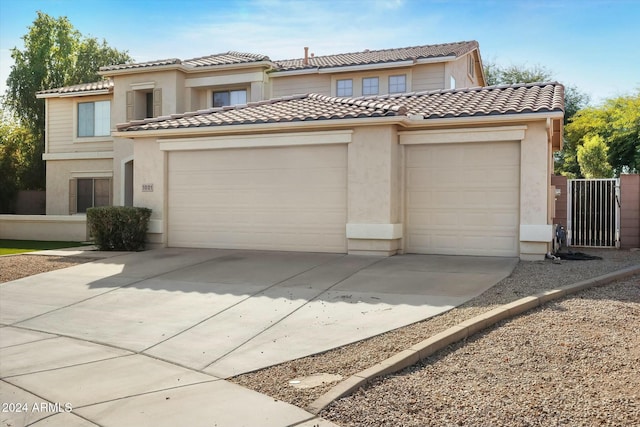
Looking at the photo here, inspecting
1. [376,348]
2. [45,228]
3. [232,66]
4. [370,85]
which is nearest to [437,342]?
[376,348]

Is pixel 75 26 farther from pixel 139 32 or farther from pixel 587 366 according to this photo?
pixel 587 366

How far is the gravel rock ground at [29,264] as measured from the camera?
12.5 m

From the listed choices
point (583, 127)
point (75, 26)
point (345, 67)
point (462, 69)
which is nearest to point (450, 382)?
point (345, 67)

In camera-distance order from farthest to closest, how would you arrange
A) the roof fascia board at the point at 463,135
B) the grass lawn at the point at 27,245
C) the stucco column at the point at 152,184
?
the grass lawn at the point at 27,245
the stucco column at the point at 152,184
the roof fascia board at the point at 463,135

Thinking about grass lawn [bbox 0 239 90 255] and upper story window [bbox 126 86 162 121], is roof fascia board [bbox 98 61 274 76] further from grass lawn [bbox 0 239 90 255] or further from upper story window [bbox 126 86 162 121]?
grass lawn [bbox 0 239 90 255]

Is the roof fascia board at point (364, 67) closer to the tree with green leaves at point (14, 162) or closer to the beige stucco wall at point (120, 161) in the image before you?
the beige stucco wall at point (120, 161)

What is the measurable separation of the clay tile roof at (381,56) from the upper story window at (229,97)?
1.78 metres

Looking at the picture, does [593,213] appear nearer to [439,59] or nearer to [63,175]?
[439,59]

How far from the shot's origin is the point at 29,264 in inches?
539

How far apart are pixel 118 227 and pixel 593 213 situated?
41.5 ft

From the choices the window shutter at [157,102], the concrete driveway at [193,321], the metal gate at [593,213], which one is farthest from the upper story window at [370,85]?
the concrete driveway at [193,321]

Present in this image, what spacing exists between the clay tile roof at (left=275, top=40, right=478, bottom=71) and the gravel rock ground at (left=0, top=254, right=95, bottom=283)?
12.3 m

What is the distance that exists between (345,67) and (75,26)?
27.4 metres

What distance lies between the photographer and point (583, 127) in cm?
3600
